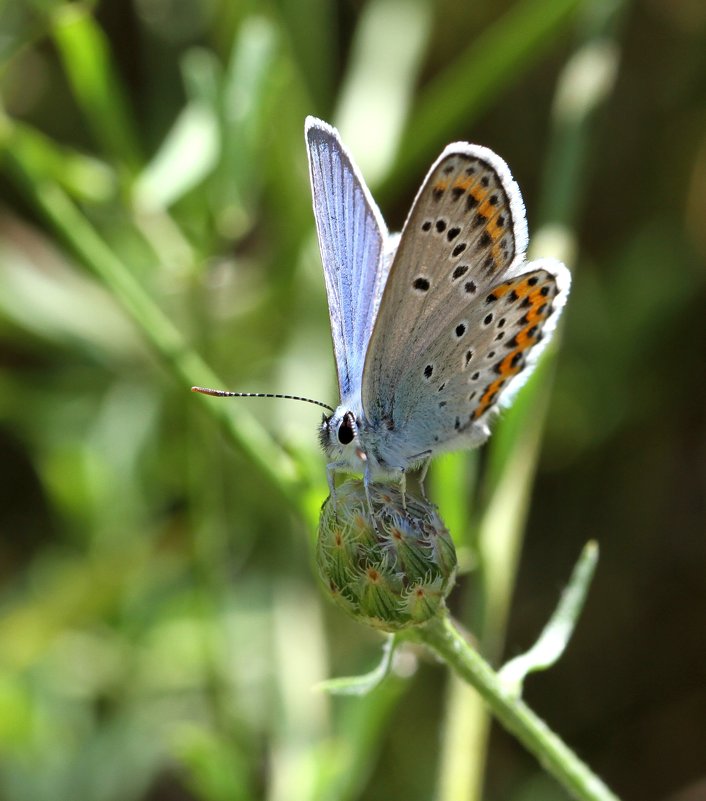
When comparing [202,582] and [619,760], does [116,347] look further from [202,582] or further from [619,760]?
[619,760]

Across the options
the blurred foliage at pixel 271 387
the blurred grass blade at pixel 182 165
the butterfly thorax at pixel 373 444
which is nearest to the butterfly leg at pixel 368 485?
the butterfly thorax at pixel 373 444

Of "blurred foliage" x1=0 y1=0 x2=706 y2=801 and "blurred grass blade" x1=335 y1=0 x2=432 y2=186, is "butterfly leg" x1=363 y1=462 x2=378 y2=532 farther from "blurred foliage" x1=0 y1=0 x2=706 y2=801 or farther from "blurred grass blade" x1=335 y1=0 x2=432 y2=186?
"blurred grass blade" x1=335 y1=0 x2=432 y2=186

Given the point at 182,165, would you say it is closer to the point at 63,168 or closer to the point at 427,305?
the point at 63,168

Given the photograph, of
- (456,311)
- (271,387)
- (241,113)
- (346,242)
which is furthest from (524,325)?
(271,387)

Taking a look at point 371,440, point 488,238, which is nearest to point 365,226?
point 488,238

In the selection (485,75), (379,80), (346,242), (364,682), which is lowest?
(364,682)

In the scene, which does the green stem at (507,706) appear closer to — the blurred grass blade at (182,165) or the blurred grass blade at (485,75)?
the blurred grass blade at (182,165)
